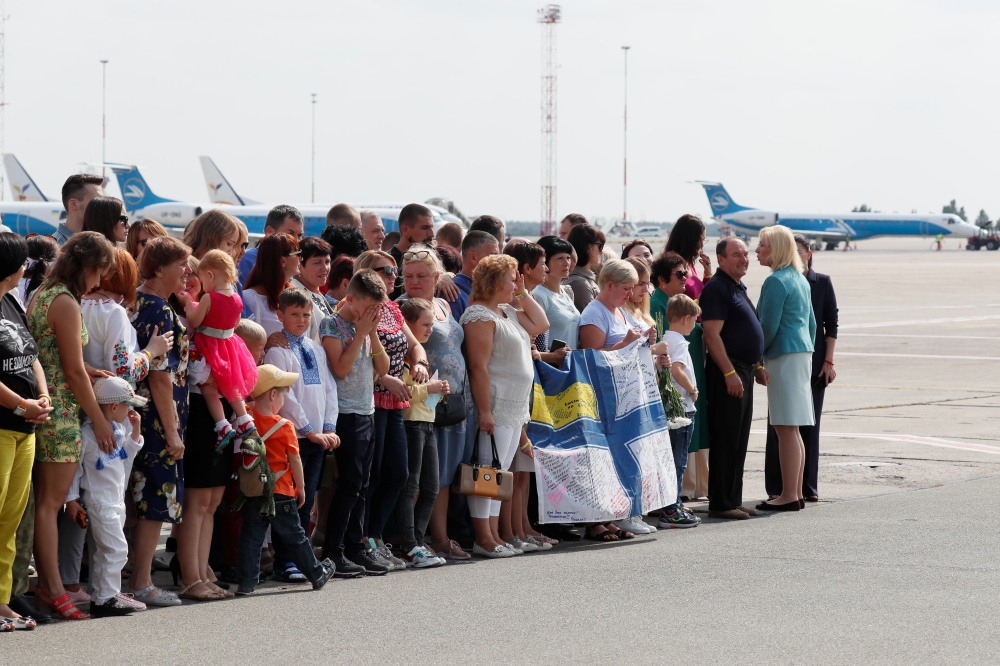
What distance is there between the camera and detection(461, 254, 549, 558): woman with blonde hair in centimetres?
793

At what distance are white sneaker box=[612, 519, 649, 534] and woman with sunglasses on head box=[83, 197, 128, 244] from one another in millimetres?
3911

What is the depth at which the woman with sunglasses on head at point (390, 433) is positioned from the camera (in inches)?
295

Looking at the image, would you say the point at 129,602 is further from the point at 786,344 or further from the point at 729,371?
the point at 786,344

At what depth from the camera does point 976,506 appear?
9.29 m

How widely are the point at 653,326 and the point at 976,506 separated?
2.78 m

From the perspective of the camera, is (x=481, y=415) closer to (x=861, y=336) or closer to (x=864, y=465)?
(x=864, y=465)

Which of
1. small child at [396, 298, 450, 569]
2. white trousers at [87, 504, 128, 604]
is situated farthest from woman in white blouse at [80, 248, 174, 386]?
small child at [396, 298, 450, 569]

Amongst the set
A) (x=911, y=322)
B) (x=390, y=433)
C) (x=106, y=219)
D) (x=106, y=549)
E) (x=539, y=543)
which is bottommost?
(x=539, y=543)

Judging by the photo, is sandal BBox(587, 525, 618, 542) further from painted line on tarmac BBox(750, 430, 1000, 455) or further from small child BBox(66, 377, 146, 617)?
painted line on tarmac BBox(750, 430, 1000, 455)

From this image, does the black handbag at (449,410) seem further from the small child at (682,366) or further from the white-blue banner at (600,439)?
the small child at (682,366)

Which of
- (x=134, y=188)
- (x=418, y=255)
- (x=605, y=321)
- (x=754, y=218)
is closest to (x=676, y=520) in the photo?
(x=605, y=321)

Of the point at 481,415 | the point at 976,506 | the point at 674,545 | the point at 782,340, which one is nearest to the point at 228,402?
the point at 481,415

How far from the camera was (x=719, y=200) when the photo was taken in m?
134

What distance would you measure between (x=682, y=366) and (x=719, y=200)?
126998mm
